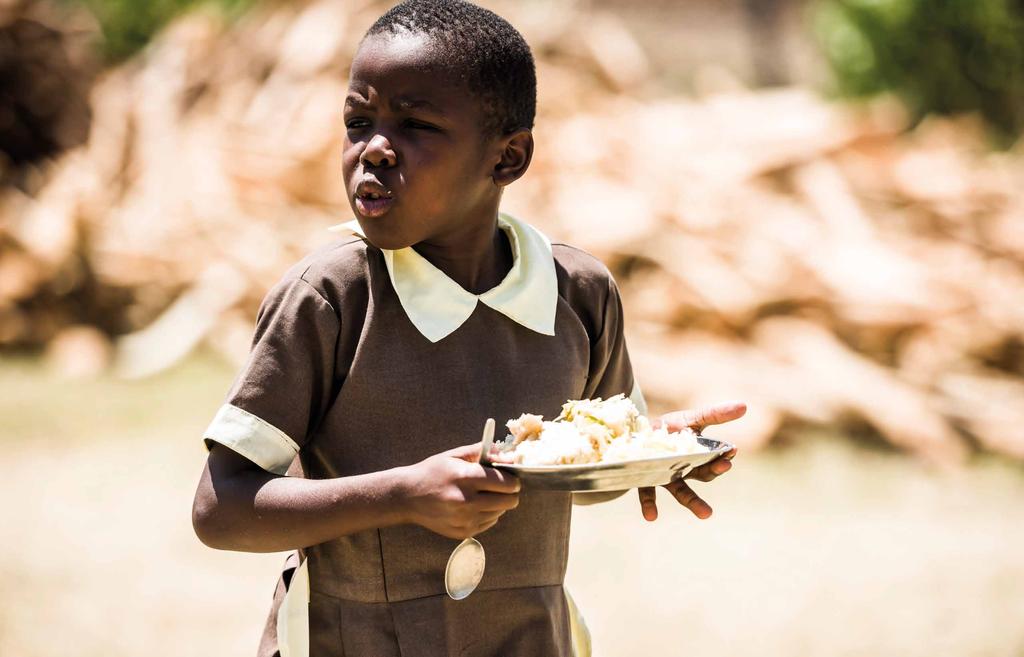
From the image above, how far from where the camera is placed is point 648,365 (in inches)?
237

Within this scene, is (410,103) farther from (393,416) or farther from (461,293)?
(393,416)

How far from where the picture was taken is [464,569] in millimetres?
1706

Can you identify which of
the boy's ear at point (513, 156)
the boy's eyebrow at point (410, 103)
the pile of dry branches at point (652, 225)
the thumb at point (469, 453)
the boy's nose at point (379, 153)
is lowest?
the pile of dry branches at point (652, 225)

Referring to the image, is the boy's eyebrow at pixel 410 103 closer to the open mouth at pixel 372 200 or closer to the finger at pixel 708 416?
the open mouth at pixel 372 200

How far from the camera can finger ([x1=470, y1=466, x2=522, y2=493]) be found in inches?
59.1

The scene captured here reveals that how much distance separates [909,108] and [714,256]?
3757 mm

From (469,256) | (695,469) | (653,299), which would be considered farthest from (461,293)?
(653,299)

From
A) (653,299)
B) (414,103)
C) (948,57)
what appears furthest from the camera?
(948,57)

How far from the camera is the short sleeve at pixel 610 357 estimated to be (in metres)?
2.07

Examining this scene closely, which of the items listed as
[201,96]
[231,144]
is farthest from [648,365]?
[201,96]

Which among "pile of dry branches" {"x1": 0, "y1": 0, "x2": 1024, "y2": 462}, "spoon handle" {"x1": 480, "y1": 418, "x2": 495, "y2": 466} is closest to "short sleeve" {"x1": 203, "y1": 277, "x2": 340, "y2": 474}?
"spoon handle" {"x1": 480, "y1": 418, "x2": 495, "y2": 466}

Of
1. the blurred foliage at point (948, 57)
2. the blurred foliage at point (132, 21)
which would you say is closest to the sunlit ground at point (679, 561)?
the blurred foliage at point (948, 57)

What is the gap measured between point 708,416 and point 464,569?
1.65 ft

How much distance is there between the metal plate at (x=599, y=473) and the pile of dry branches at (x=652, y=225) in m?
4.10
